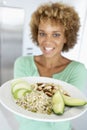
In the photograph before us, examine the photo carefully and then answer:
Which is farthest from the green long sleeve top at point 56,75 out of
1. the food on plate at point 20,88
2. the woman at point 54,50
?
the food on plate at point 20,88

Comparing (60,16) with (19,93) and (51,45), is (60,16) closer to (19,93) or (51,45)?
(51,45)

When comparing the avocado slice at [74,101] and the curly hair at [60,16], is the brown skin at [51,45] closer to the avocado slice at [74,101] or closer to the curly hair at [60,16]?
the curly hair at [60,16]

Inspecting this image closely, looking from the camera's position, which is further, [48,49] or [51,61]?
[51,61]

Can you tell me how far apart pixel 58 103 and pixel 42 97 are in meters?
0.08

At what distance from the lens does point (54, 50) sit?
0.78 m

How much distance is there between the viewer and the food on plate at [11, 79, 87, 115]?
0.59m

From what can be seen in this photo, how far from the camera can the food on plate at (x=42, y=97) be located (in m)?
0.59

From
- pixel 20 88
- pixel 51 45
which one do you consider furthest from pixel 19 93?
pixel 51 45

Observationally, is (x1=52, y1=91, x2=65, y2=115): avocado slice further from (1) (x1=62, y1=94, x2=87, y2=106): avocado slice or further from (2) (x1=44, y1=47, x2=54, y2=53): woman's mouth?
(2) (x1=44, y1=47, x2=54, y2=53): woman's mouth

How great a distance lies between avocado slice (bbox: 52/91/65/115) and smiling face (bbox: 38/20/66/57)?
0.65 ft

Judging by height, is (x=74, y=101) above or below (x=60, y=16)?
below

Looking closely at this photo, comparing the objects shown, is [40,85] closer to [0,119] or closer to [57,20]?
[57,20]

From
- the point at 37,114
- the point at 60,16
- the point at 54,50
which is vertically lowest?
the point at 37,114

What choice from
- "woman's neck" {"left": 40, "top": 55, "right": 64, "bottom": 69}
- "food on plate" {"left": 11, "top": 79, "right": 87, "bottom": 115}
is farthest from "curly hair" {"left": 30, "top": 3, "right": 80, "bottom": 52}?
"food on plate" {"left": 11, "top": 79, "right": 87, "bottom": 115}
